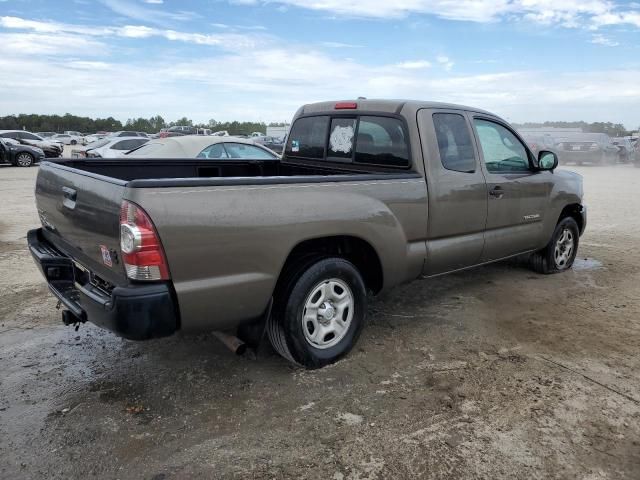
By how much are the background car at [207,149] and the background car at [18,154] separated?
13.8m

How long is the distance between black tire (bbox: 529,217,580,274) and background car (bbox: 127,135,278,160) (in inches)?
211

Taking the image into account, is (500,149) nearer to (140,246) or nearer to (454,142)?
(454,142)

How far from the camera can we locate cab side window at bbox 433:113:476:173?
4.29 meters

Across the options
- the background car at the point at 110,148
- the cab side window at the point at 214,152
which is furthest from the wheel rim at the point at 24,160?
the cab side window at the point at 214,152

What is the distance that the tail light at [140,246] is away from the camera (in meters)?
2.67

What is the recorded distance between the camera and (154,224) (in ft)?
8.77

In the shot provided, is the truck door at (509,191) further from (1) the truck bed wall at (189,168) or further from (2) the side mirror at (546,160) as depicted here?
(1) the truck bed wall at (189,168)

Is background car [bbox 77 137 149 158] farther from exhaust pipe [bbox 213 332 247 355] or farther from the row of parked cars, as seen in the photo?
the row of parked cars

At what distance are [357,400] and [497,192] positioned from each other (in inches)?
96.6

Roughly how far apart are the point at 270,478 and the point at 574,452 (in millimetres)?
1598

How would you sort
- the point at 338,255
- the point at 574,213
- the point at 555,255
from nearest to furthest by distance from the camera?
the point at 338,255 < the point at 555,255 < the point at 574,213

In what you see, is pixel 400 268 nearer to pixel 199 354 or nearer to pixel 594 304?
pixel 199 354

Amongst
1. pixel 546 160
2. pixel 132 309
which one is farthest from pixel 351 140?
pixel 132 309

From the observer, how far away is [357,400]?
324cm
